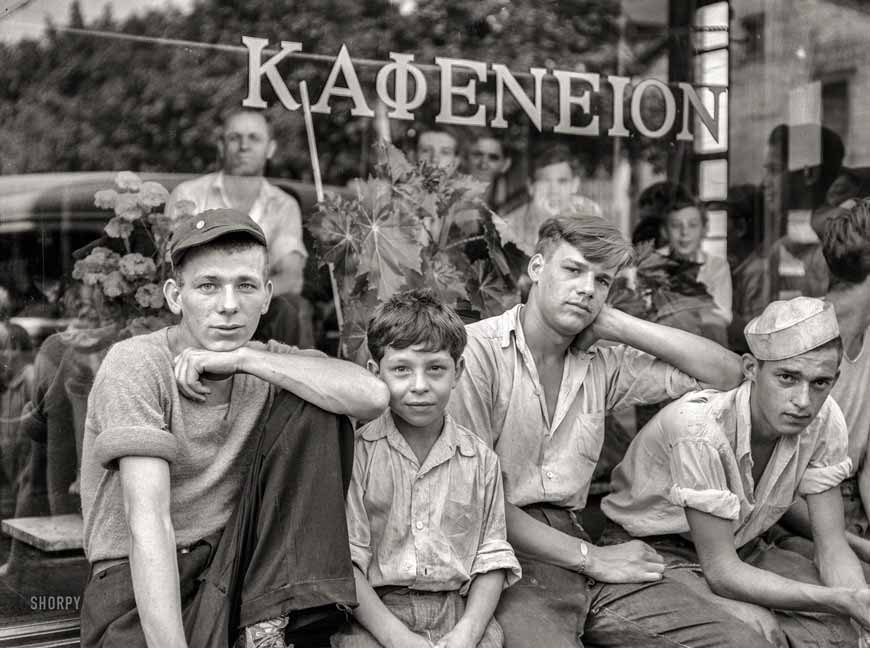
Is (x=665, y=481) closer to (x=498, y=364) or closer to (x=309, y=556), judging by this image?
(x=498, y=364)

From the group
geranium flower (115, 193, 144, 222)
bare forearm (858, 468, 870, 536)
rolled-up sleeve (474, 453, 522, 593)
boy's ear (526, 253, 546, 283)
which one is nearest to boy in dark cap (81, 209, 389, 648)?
rolled-up sleeve (474, 453, 522, 593)

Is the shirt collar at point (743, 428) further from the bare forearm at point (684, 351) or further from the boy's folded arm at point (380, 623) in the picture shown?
the boy's folded arm at point (380, 623)

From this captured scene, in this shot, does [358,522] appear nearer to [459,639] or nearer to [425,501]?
[425,501]

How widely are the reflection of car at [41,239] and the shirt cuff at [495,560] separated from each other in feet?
6.44

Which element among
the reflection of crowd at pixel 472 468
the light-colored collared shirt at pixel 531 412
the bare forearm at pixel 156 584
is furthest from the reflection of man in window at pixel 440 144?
the bare forearm at pixel 156 584

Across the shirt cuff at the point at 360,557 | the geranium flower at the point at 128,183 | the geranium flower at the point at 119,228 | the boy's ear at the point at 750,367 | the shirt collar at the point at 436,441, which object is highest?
the geranium flower at the point at 128,183

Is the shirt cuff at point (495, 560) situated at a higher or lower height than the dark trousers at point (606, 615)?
higher

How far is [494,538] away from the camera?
8.93 ft

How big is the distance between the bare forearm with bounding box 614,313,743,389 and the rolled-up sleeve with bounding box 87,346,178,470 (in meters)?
1.33

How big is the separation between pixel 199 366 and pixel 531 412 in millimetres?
1032

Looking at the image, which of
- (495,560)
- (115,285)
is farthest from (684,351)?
(115,285)

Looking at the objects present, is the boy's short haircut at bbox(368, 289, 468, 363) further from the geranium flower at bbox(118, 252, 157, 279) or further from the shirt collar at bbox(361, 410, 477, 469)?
the geranium flower at bbox(118, 252, 157, 279)

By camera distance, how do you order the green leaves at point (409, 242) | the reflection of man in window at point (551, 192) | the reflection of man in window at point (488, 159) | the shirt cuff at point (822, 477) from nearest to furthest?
the shirt cuff at point (822, 477) → the green leaves at point (409, 242) → the reflection of man in window at point (551, 192) → the reflection of man in window at point (488, 159)

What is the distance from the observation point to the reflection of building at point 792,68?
588cm
